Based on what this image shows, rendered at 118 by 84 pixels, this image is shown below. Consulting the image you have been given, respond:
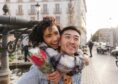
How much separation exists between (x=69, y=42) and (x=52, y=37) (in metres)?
0.13

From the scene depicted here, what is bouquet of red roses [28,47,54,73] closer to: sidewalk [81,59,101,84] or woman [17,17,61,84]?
woman [17,17,61,84]

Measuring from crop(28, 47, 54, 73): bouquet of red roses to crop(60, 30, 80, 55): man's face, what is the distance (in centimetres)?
14

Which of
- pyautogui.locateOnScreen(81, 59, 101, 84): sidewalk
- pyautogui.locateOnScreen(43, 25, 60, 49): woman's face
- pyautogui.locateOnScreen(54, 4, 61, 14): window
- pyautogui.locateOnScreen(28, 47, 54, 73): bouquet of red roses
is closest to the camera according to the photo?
pyautogui.locateOnScreen(28, 47, 54, 73): bouquet of red roses

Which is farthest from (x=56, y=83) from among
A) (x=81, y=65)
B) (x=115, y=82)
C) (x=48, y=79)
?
(x=115, y=82)

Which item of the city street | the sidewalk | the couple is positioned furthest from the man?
the sidewalk

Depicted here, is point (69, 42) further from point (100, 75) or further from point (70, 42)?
point (100, 75)

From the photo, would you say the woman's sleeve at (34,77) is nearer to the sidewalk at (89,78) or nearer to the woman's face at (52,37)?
the woman's face at (52,37)

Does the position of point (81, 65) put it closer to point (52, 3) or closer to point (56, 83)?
point (56, 83)

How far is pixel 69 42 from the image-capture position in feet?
7.16

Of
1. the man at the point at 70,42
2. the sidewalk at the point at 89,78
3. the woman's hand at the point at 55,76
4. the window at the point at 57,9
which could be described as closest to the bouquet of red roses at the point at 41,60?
the woman's hand at the point at 55,76

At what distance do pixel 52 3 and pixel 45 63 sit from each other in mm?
73420

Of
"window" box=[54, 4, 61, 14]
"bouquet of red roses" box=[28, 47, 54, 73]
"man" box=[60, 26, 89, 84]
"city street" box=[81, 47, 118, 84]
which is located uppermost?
"window" box=[54, 4, 61, 14]

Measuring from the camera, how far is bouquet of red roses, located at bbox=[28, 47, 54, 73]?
2.10 meters

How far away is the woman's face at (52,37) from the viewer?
2225 millimetres
